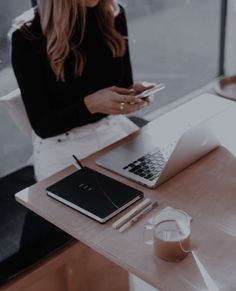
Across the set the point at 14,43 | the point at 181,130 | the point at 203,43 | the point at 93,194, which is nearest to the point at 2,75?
the point at 14,43

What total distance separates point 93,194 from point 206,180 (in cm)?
28

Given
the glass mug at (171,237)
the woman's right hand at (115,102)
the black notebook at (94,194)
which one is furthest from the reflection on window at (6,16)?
the glass mug at (171,237)

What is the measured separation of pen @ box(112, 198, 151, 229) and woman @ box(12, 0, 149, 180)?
0.35m

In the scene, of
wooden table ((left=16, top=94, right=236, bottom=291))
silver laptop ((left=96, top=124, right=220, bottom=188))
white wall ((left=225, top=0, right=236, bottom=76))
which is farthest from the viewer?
white wall ((left=225, top=0, right=236, bottom=76))

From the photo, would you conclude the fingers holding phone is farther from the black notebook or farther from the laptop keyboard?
the black notebook

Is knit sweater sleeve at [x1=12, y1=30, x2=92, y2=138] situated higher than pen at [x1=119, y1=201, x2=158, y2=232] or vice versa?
knit sweater sleeve at [x1=12, y1=30, x2=92, y2=138]

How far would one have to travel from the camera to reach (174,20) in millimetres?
2676

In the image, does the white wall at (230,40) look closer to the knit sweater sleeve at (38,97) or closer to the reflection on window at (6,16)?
the reflection on window at (6,16)

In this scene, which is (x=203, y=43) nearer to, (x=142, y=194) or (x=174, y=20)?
(x=174, y=20)

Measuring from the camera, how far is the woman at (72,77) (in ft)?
4.63

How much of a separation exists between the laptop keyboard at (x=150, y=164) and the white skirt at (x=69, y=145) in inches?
12.0

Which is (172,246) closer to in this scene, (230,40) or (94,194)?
(94,194)

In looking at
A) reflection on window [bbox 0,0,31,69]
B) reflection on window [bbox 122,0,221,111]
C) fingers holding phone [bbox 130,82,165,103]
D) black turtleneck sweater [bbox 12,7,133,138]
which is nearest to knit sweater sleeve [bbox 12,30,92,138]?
black turtleneck sweater [bbox 12,7,133,138]

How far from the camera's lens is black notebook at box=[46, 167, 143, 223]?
1023mm
